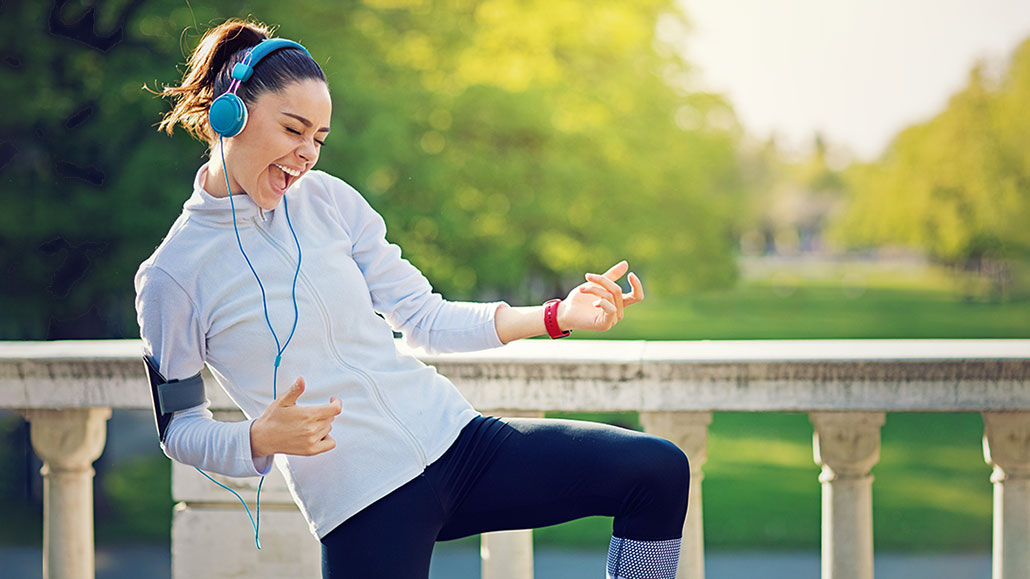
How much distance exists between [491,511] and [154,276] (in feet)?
2.55

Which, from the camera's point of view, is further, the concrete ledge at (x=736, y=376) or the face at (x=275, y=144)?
the concrete ledge at (x=736, y=376)

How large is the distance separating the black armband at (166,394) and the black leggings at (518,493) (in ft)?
1.20

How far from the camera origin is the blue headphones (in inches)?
78.1

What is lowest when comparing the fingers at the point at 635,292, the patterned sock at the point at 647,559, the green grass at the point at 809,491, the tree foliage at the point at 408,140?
the green grass at the point at 809,491

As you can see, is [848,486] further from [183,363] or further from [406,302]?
[183,363]

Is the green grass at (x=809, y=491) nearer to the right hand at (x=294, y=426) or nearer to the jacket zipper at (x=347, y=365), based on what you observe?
the jacket zipper at (x=347, y=365)

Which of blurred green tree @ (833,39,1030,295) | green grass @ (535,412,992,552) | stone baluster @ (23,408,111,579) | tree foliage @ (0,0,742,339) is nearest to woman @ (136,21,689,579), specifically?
stone baluster @ (23,408,111,579)

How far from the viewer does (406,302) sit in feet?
7.62

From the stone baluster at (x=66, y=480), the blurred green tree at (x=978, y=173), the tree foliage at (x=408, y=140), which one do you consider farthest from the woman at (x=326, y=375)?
the blurred green tree at (x=978, y=173)

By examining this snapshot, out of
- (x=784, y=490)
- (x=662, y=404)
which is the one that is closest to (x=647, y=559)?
(x=662, y=404)

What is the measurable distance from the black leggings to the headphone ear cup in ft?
2.42

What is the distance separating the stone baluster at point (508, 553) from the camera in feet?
9.07

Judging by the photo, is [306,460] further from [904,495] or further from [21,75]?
[904,495]

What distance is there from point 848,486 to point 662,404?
1.66ft
